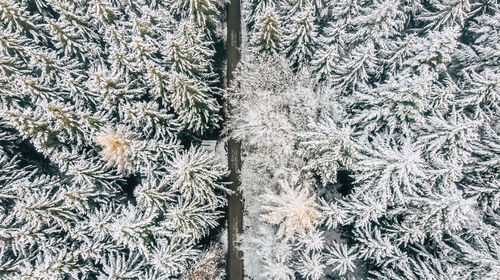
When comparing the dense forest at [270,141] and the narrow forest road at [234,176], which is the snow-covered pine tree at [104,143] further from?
the narrow forest road at [234,176]

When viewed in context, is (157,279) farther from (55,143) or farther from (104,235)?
(55,143)

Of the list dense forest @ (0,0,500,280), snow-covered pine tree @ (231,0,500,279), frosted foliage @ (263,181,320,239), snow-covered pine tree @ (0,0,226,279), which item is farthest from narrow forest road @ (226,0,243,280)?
frosted foliage @ (263,181,320,239)

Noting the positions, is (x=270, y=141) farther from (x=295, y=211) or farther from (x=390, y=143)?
(x=390, y=143)

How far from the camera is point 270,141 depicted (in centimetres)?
1941

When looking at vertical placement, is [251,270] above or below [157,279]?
below

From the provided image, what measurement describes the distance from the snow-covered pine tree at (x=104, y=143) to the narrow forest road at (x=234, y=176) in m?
4.22

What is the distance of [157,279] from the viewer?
17.5 m

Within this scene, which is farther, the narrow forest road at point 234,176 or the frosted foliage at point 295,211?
the narrow forest road at point 234,176

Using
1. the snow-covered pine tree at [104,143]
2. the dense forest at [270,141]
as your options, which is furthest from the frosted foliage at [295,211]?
the snow-covered pine tree at [104,143]

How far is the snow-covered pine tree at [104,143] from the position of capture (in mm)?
17641

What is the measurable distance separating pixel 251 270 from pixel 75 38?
83.8 feet

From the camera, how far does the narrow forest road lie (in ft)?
76.9

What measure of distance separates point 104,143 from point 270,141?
1197cm

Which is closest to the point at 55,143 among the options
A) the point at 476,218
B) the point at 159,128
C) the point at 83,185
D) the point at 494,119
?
the point at 83,185
